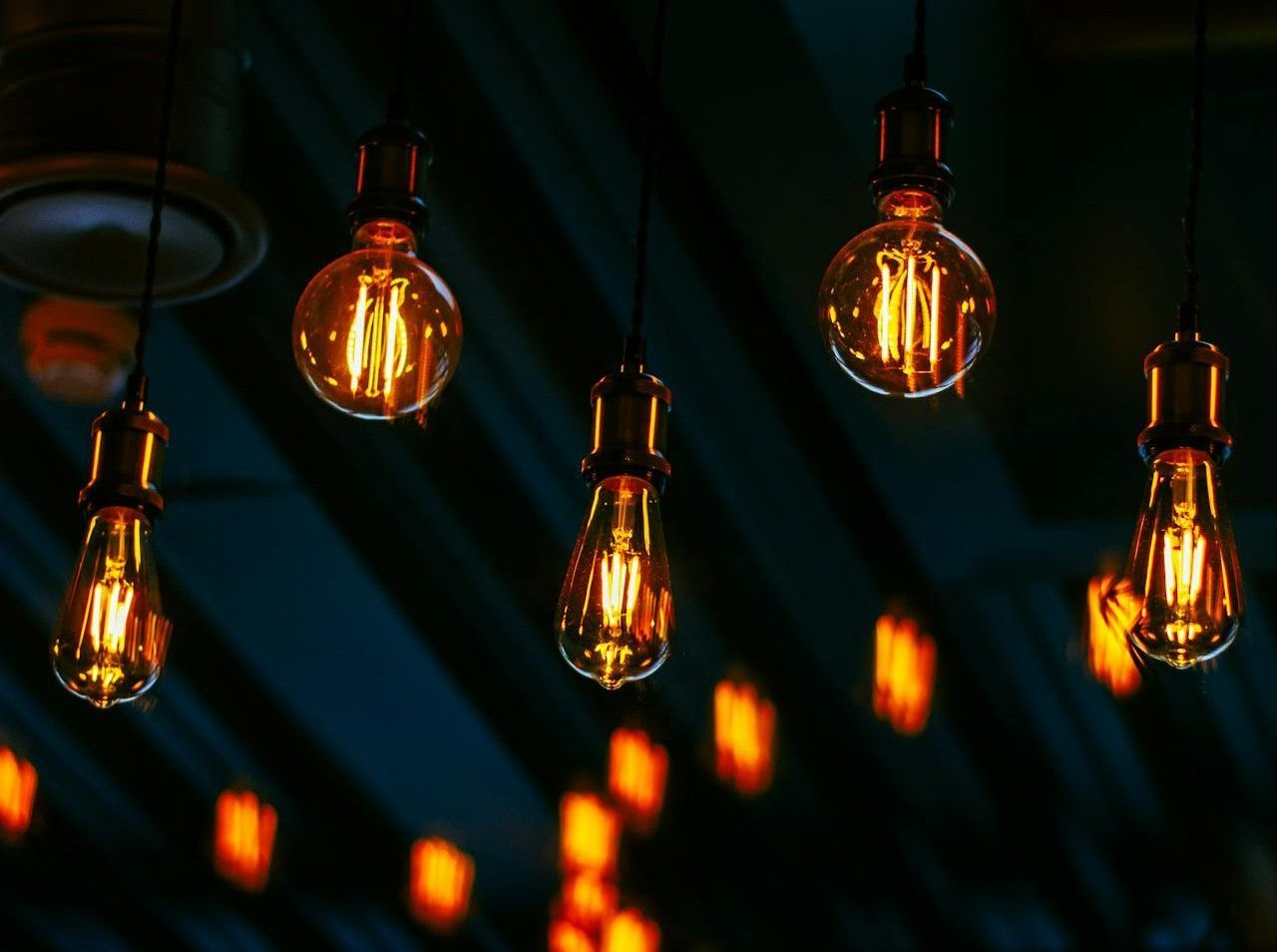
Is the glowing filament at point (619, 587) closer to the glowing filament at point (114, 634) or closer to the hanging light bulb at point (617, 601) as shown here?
the hanging light bulb at point (617, 601)

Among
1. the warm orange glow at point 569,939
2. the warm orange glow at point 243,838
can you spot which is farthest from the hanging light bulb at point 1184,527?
the warm orange glow at point 569,939

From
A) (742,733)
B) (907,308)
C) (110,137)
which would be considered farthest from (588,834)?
(907,308)

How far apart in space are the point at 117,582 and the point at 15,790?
19.7 ft

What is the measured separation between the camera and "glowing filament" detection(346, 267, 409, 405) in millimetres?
2084

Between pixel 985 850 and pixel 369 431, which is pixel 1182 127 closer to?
pixel 369 431

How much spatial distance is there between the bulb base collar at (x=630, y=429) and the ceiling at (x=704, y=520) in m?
0.76

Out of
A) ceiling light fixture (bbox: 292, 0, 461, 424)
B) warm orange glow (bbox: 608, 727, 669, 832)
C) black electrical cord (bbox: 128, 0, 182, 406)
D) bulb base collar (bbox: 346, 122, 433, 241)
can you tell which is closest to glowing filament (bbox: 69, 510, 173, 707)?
black electrical cord (bbox: 128, 0, 182, 406)

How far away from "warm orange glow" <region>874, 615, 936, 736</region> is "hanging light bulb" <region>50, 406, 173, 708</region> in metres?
4.25

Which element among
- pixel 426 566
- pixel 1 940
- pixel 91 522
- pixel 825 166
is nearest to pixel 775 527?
pixel 426 566

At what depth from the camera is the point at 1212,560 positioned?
189cm

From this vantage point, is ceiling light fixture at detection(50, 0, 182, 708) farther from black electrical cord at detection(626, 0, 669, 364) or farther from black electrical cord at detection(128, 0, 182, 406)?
black electrical cord at detection(626, 0, 669, 364)

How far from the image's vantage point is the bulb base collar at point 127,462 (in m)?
2.31

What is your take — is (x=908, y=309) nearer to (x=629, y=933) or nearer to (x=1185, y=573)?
(x=1185, y=573)

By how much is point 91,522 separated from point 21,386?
130 inches
